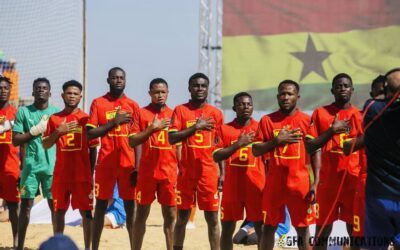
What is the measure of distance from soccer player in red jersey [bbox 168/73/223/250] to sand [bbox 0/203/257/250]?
2.26m

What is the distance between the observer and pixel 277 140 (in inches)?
371

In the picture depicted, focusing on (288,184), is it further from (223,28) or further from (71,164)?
(223,28)

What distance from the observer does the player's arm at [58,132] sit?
425 inches

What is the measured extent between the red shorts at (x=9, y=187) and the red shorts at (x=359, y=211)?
489 cm

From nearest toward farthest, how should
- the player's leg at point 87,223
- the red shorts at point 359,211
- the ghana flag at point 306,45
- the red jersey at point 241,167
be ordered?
1. the red shorts at point 359,211
2. the red jersey at point 241,167
3. the player's leg at point 87,223
4. the ghana flag at point 306,45

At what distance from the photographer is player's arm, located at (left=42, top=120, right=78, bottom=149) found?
10797mm

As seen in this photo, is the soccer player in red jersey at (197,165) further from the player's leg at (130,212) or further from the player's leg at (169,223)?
the player's leg at (130,212)

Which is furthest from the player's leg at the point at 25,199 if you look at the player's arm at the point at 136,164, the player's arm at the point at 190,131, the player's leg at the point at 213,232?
the player's leg at the point at 213,232

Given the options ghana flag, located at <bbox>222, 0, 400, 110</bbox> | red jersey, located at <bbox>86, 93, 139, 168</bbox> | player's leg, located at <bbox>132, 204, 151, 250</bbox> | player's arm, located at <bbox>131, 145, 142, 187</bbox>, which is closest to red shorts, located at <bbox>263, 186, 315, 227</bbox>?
player's leg, located at <bbox>132, 204, 151, 250</bbox>

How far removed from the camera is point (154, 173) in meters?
10.8

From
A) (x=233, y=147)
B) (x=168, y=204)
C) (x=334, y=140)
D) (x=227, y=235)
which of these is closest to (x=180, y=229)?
(x=168, y=204)

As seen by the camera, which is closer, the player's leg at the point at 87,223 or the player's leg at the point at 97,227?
the player's leg at the point at 97,227

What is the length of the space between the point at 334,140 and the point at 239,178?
126 centimetres

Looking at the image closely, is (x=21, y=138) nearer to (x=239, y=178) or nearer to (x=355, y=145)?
(x=239, y=178)
